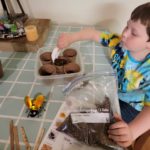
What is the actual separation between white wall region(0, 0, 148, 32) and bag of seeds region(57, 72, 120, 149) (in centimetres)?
58

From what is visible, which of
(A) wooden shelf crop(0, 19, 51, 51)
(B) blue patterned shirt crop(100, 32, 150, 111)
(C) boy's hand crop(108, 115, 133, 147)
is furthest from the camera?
(A) wooden shelf crop(0, 19, 51, 51)

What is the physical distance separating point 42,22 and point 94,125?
0.71 meters

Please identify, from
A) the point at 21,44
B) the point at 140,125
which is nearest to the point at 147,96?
the point at 140,125

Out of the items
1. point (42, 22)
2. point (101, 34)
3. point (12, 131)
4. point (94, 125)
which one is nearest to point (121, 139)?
point (94, 125)

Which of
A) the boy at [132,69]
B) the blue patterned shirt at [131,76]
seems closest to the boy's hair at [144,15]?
the boy at [132,69]

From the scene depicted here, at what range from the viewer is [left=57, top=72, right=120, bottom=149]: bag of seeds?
1.96ft

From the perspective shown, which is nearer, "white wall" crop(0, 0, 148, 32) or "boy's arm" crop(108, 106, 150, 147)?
"boy's arm" crop(108, 106, 150, 147)

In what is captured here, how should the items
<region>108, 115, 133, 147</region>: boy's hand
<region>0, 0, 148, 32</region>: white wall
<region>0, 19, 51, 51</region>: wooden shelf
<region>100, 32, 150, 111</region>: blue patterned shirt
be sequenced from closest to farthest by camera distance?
<region>108, 115, 133, 147</region>: boy's hand
<region>100, 32, 150, 111</region>: blue patterned shirt
<region>0, 19, 51, 51</region>: wooden shelf
<region>0, 0, 148, 32</region>: white wall

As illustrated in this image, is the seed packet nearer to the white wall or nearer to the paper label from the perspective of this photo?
the paper label

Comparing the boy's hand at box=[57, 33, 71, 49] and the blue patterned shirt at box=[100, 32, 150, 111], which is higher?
the boy's hand at box=[57, 33, 71, 49]

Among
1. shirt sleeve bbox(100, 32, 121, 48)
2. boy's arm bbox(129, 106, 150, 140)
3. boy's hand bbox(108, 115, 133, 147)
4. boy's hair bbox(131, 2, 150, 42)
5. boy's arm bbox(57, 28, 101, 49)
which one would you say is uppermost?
boy's hair bbox(131, 2, 150, 42)

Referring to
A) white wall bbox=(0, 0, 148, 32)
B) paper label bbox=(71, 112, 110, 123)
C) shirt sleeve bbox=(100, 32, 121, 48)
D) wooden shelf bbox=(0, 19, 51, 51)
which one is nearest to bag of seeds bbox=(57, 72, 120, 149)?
paper label bbox=(71, 112, 110, 123)

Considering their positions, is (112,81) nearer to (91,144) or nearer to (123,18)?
(91,144)

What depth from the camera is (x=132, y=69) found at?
0.72 meters
